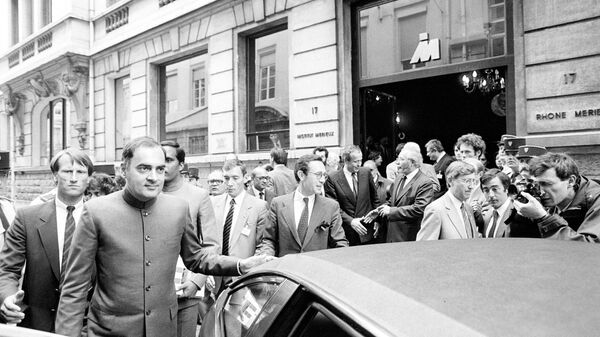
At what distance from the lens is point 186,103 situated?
1325 cm

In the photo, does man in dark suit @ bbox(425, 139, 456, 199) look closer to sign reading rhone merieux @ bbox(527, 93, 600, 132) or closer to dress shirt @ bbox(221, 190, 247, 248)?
sign reading rhone merieux @ bbox(527, 93, 600, 132)

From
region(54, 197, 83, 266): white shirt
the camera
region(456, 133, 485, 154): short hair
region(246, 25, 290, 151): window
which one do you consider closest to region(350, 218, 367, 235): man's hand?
the camera

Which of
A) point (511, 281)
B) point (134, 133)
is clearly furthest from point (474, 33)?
point (134, 133)

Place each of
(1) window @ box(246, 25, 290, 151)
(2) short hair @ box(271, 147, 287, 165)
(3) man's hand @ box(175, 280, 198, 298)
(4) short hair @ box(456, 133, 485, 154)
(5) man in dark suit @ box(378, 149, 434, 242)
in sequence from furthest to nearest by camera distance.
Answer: (1) window @ box(246, 25, 290, 151)
(2) short hair @ box(271, 147, 287, 165)
(4) short hair @ box(456, 133, 485, 154)
(5) man in dark suit @ box(378, 149, 434, 242)
(3) man's hand @ box(175, 280, 198, 298)

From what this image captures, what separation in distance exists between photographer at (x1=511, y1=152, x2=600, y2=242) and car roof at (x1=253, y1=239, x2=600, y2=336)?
56.4 inches

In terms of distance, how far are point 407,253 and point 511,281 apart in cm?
44

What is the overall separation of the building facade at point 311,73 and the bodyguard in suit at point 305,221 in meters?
3.87

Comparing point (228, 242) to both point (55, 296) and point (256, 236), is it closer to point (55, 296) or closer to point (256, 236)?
point (256, 236)

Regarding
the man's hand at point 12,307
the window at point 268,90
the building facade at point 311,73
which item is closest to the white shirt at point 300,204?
the man's hand at point 12,307

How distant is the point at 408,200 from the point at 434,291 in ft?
12.6

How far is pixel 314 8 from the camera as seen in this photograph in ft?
30.6

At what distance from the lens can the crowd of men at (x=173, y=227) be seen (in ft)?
8.30

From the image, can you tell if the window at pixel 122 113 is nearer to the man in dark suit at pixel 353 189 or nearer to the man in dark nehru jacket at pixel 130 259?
the man in dark suit at pixel 353 189

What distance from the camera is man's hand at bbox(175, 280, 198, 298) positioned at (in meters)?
3.29
